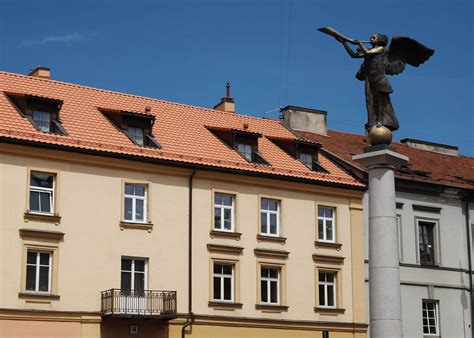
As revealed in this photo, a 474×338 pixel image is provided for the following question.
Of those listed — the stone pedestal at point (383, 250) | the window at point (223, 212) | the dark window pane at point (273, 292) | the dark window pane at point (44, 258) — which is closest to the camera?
the stone pedestal at point (383, 250)

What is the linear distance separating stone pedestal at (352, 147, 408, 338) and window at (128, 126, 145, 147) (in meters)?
16.4

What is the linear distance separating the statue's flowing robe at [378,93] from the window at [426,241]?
20671 mm

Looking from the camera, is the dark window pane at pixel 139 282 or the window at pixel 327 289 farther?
the window at pixel 327 289

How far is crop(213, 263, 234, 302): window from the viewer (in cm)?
3975

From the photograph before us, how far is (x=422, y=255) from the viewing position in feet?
150

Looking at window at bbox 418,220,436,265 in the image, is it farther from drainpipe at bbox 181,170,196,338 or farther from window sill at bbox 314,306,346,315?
drainpipe at bbox 181,170,196,338

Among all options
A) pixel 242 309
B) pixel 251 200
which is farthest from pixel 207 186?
pixel 242 309

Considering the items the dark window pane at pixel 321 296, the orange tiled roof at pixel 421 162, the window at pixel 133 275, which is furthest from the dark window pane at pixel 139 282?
the orange tiled roof at pixel 421 162

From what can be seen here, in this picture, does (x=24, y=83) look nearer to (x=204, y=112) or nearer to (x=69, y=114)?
(x=69, y=114)

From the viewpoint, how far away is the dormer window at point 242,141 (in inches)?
1697

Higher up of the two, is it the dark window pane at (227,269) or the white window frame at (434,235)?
the white window frame at (434,235)

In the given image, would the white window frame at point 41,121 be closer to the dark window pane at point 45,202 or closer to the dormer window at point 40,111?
the dormer window at point 40,111

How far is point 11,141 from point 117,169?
4.37m

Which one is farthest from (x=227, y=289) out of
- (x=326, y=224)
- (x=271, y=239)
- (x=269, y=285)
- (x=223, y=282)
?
(x=326, y=224)
